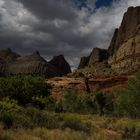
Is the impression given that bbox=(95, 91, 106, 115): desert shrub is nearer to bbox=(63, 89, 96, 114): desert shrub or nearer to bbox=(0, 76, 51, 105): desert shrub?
bbox=(63, 89, 96, 114): desert shrub

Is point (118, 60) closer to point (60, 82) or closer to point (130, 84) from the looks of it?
point (60, 82)

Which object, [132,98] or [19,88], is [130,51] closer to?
[132,98]

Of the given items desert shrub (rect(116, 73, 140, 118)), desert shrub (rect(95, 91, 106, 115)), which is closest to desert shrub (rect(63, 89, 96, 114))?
desert shrub (rect(95, 91, 106, 115))

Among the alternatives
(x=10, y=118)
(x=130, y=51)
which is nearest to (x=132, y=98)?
(x=10, y=118)

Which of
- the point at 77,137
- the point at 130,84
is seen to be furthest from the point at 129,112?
the point at 77,137

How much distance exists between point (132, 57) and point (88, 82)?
43600 mm

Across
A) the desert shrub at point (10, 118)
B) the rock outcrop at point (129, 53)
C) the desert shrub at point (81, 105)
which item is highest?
the rock outcrop at point (129, 53)

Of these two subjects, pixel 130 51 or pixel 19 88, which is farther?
pixel 130 51

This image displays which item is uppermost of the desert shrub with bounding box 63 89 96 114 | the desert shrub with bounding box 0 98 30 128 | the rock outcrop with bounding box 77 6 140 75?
the rock outcrop with bounding box 77 6 140 75

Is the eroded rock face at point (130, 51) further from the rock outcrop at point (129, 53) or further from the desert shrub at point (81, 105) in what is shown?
the desert shrub at point (81, 105)

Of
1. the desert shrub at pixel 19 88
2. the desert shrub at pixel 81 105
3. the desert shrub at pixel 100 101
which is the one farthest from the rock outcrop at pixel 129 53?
the desert shrub at pixel 19 88

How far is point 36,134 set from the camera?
62.0 ft

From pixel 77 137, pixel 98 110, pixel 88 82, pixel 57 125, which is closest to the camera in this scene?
pixel 77 137

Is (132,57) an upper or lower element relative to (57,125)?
upper
